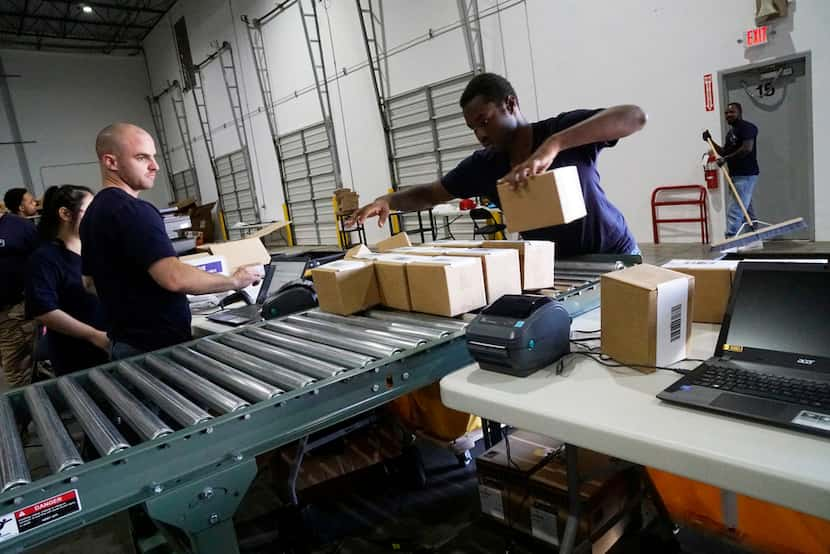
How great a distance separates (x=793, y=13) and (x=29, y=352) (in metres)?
6.19

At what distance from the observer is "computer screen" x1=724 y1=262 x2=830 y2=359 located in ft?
3.09

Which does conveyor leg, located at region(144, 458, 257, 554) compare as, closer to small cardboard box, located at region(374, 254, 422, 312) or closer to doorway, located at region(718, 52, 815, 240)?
small cardboard box, located at region(374, 254, 422, 312)

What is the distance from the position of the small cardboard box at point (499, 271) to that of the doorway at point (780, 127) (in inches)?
161

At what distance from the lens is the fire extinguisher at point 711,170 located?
15.6ft

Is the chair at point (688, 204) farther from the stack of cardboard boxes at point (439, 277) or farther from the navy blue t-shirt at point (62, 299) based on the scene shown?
the navy blue t-shirt at point (62, 299)

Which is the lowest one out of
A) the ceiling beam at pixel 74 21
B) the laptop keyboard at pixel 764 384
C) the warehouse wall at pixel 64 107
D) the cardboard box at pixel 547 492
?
the cardboard box at pixel 547 492

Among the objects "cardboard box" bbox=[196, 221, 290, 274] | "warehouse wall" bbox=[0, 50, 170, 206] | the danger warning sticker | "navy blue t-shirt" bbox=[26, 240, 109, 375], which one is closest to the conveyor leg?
the danger warning sticker

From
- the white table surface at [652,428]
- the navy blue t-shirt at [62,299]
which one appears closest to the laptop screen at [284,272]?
the navy blue t-shirt at [62,299]

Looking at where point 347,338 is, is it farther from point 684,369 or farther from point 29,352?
point 29,352

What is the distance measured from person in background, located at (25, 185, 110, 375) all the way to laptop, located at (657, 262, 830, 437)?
2.39 m

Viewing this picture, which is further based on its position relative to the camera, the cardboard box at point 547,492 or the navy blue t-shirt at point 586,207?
the navy blue t-shirt at point 586,207

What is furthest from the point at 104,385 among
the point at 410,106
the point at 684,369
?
the point at 410,106

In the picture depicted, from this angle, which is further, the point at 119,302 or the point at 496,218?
the point at 496,218

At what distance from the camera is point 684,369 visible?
1.06m
